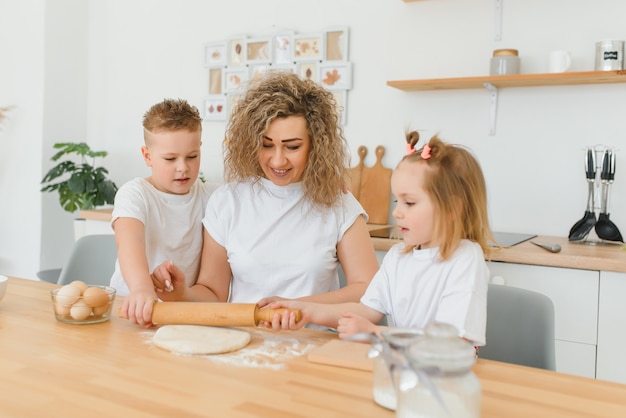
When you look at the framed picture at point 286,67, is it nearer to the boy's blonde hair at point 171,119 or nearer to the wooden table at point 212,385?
the boy's blonde hair at point 171,119

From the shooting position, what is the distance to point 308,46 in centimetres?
314

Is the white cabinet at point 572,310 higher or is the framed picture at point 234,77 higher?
the framed picture at point 234,77

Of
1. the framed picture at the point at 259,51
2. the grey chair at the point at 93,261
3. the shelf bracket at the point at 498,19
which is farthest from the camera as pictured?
the framed picture at the point at 259,51

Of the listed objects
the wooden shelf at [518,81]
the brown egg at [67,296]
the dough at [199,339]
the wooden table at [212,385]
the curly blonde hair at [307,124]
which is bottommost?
the wooden table at [212,385]

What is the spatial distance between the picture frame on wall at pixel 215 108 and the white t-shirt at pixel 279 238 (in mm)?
1834

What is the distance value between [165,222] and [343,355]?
28.9 inches

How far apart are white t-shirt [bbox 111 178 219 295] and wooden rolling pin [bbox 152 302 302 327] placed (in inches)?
13.9

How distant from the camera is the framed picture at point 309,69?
3.12 m

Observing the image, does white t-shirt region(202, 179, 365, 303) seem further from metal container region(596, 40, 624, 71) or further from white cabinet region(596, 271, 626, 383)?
metal container region(596, 40, 624, 71)

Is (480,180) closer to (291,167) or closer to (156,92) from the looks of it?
(291,167)

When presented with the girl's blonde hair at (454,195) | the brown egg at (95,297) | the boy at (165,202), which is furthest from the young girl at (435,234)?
the boy at (165,202)

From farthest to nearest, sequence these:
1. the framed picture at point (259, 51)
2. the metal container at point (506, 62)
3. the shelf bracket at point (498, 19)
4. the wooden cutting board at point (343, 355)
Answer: the framed picture at point (259, 51) < the shelf bracket at point (498, 19) < the metal container at point (506, 62) < the wooden cutting board at point (343, 355)

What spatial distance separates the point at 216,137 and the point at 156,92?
1.70ft

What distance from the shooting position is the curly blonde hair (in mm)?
1504
